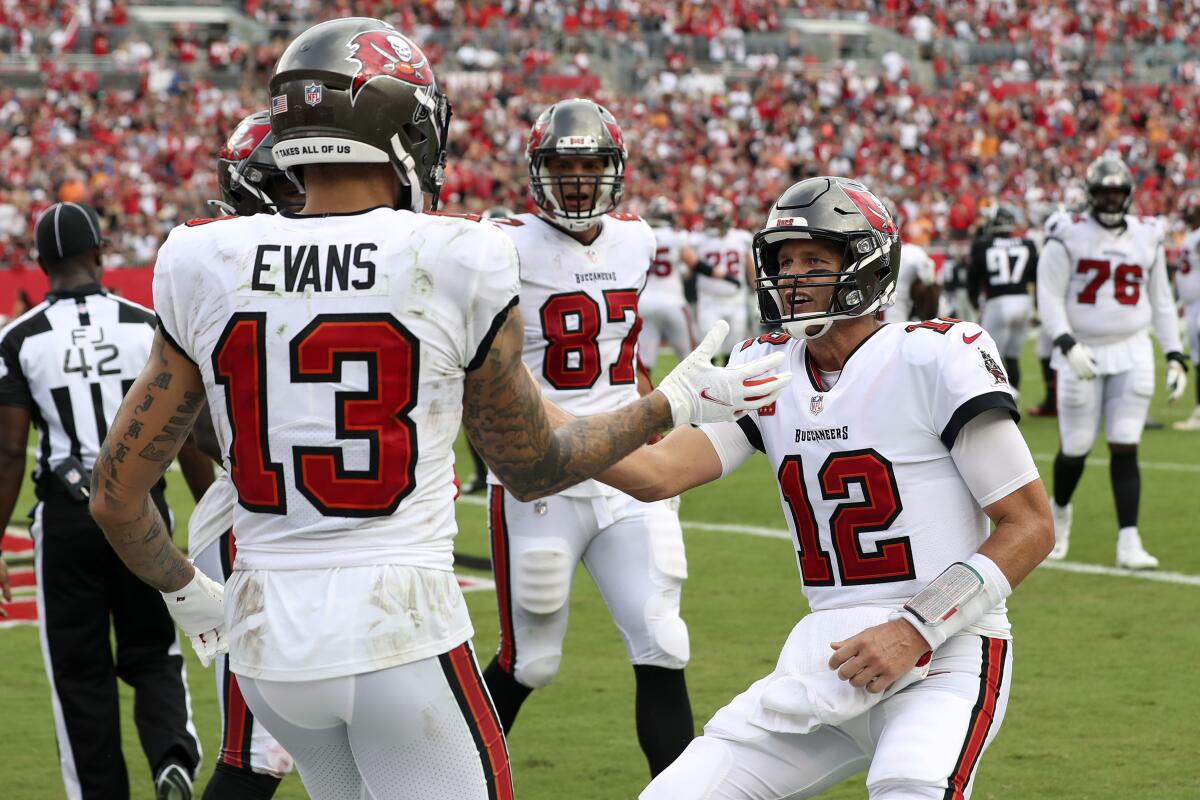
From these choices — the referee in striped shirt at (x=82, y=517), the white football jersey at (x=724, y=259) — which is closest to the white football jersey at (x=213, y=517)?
the referee in striped shirt at (x=82, y=517)

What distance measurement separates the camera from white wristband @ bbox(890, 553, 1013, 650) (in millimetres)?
3318

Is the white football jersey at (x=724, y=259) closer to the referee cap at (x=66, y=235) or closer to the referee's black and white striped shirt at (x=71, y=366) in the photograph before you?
the referee cap at (x=66, y=235)

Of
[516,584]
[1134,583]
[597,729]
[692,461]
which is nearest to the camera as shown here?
[692,461]

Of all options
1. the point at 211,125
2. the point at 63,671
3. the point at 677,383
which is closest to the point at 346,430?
the point at 677,383

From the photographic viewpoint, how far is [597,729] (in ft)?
19.8

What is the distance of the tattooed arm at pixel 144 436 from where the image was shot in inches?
115

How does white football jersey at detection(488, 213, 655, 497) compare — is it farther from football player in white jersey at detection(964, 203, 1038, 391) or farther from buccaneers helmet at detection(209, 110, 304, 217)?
football player in white jersey at detection(964, 203, 1038, 391)

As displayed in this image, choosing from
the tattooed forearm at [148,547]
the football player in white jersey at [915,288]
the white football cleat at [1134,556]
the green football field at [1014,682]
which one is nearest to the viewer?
the tattooed forearm at [148,547]

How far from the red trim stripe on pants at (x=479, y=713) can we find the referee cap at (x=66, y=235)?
2.69 m

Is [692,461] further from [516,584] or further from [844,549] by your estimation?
[516,584]

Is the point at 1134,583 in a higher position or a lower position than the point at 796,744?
lower

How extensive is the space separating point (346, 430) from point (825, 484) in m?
1.23

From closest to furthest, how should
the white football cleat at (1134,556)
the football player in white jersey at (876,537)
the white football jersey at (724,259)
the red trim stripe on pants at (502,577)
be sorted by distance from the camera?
the football player in white jersey at (876,537) → the red trim stripe on pants at (502,577) → the white football cleat at (1134,556) → the white football jersey at (724,259)

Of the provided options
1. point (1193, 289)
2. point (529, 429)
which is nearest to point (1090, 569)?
point (529, 429)
